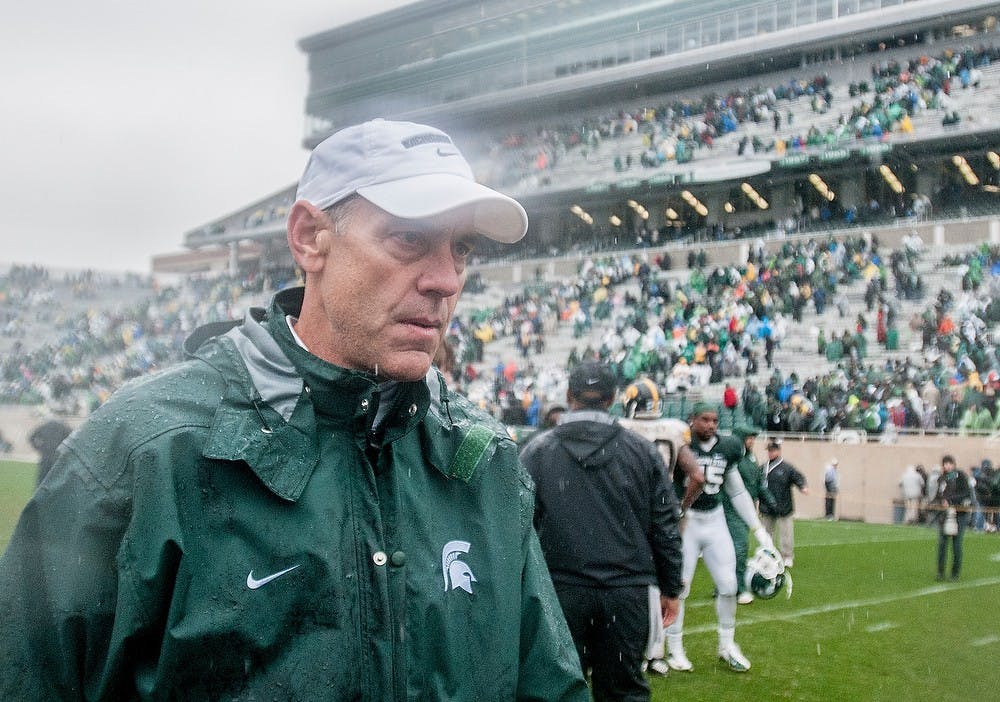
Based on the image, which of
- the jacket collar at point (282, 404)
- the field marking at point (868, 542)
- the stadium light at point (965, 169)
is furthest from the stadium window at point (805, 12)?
the jacket collar at point (282, 404)

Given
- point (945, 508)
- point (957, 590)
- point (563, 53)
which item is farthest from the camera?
point (563, 53)

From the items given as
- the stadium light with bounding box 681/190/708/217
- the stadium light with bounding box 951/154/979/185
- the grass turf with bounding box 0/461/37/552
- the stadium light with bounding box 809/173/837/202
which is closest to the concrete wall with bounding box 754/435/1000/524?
the grass turf with bounding box 0/461/37/552

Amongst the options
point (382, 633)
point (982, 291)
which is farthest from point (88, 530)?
point (982, 291)

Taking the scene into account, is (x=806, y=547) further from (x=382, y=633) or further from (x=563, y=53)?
(x=563, y=53)

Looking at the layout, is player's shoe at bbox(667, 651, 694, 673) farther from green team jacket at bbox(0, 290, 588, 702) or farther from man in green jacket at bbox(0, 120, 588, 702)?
green team jacket at bbox(0, 290, 588, 702)

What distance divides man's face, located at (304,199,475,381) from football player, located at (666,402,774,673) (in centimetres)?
519

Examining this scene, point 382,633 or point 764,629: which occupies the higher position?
point 382,633

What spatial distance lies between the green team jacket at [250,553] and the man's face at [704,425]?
17.6ft

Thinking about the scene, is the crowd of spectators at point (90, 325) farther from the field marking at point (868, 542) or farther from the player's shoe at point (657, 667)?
the player's shoe at point (657, 667)

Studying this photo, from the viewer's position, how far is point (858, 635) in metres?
7.78

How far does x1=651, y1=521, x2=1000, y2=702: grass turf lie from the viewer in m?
6.21

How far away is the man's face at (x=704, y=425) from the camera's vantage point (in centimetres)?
689

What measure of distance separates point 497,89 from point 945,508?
124ft

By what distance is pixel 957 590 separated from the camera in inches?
396
